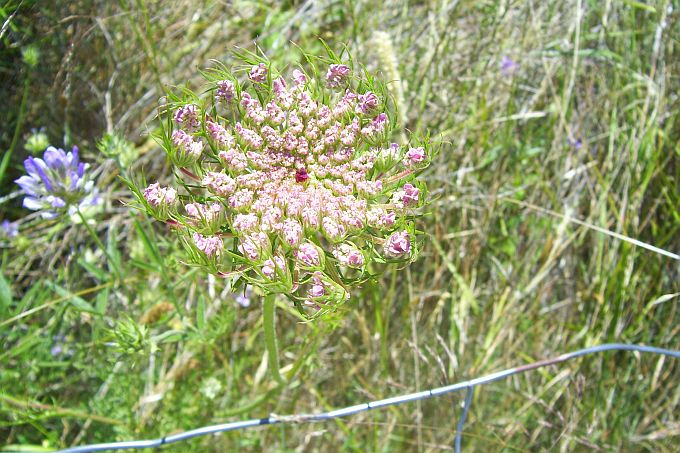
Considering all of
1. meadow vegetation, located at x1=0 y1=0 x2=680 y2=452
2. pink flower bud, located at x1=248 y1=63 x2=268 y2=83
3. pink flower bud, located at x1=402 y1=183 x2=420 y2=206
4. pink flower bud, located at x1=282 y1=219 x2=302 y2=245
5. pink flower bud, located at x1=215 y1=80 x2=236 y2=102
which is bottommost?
meadow vegetation, located at x1=0 y1=0 x2=680 y2=452

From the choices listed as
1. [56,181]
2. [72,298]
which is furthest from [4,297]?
[56,181]

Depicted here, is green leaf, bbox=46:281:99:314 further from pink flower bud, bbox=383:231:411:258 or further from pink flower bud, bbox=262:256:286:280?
pink flower bud, bbox=383:231:411:258

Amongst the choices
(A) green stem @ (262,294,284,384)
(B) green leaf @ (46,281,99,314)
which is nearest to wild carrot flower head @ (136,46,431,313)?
(A) green stem @ (262,294,284,384)

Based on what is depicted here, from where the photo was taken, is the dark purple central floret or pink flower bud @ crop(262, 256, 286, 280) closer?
pink flower bud @ crop(262, 256, 286, 280)

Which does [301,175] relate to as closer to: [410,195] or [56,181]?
[410,195]

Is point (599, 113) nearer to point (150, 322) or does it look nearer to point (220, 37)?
point (220, 37)

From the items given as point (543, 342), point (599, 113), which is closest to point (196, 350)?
point (543, 342)
